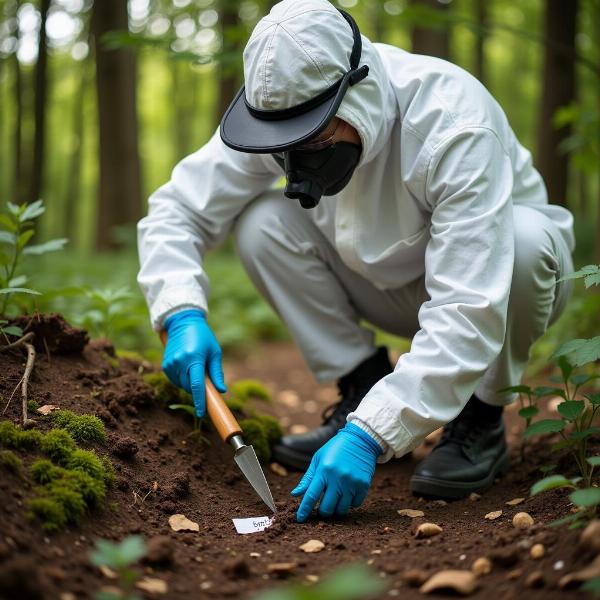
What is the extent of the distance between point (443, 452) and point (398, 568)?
0.98m

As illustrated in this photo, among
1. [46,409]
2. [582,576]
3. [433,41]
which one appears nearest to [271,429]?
[46,409]

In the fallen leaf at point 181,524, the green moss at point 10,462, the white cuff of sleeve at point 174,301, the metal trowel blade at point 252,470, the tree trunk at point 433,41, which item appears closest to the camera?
the green moss at point 10,462

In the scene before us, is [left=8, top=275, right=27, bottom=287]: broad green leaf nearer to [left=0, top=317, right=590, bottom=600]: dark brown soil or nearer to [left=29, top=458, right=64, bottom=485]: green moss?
[left=0, top=317, right=590, bottom=600]: dark brown soil

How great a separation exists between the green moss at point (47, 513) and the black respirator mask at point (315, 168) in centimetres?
120

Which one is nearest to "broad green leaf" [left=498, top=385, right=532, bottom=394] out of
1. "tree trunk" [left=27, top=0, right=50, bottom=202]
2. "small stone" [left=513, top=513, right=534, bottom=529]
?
"small stone" [left=513, top=513, right=534, bottom=529]

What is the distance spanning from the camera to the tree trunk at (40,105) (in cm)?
411

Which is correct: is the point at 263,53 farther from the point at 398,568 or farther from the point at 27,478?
the point at 398,568

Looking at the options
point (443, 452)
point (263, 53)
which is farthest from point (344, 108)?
point (443, 452)

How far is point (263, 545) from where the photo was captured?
187cm

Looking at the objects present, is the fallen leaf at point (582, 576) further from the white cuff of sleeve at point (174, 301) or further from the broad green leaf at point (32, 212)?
the broad green leaf at point (32, 212)

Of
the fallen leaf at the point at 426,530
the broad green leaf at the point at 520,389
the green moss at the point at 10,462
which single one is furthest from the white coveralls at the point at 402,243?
the green moss at the point at 10,462

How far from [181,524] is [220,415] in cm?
43

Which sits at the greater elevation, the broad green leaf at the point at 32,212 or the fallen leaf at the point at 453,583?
the broad green leaf at the point at 32,212

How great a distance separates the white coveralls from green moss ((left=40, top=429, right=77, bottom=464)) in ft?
2.57
